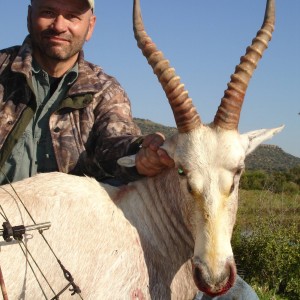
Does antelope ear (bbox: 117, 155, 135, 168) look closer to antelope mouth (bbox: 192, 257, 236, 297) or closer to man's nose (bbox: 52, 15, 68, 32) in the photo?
antelope mouth (bbox: 192, 257, 236, 297)

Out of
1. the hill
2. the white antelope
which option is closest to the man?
the white antelope

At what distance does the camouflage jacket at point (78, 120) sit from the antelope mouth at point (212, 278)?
5.77ft

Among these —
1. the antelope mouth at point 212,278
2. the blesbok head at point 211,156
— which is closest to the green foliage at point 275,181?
the blesbok head at point 211,156

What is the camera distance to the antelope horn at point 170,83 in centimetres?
496

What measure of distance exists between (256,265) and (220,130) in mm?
10289

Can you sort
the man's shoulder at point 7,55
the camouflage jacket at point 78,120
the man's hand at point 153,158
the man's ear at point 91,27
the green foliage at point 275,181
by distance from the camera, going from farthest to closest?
1. the green foliage at point 275,181
2. the man's ear at point 91,27
3. the man's shoulder at point 7,55
4. the camouflage jacket at point 78,120
5. the man's hand at point 153,158

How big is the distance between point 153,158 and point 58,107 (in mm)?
1581

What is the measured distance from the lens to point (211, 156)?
4.66m

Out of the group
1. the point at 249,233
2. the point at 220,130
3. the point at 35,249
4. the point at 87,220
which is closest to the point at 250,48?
the point at 220,130

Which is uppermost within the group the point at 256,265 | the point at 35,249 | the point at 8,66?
the point at 8,66

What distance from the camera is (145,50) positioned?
531cm

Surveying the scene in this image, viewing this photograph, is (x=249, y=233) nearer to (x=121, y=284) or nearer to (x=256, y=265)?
(x=256, y=265)

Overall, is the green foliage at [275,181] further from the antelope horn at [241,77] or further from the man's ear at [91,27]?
the antelope horn at [241,77]

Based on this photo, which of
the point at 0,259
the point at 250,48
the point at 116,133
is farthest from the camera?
the point at 116,133
